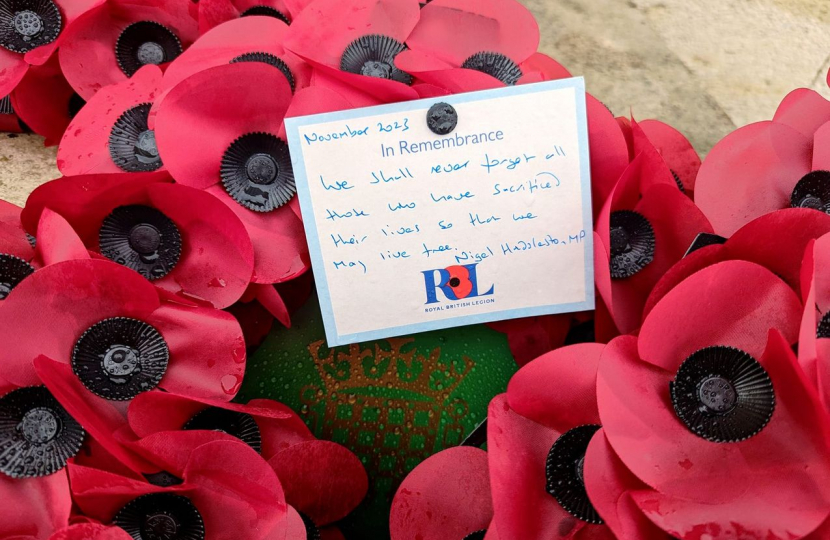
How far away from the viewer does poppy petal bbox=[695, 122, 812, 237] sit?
0.75 m

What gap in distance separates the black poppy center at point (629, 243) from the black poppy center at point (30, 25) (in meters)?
0.69

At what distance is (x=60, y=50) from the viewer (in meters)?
0.87

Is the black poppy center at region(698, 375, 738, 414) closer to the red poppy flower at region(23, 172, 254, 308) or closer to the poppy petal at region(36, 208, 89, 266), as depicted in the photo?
the red poppy flower at region(23, 172, 254, 308)

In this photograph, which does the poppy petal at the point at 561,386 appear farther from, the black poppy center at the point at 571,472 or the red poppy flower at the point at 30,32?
the red poppy flower at the point at 30,32

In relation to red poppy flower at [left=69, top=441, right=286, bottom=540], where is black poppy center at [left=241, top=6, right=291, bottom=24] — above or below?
above

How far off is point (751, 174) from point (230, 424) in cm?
58

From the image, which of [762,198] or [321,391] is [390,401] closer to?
[321,391]

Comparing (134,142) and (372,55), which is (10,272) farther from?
(372,55)

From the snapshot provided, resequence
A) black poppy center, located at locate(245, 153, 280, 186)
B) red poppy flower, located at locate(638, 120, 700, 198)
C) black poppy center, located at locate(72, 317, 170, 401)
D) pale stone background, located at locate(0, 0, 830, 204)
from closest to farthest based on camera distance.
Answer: black poppy center, located at locate(72, 317, 170, 401) < black poppy center, located at locate(245, 153, 280, 186) < red poppy flower, located at locate(638, 120, 700, 198) < pale stone background, located at locate(0, 0, 830, 204)

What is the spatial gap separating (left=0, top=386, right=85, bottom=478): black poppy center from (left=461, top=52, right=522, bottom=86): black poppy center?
532 millimetres

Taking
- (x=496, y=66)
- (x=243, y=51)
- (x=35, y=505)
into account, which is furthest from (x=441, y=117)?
(x=35, y=505)

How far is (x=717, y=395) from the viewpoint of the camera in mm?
Result: 588

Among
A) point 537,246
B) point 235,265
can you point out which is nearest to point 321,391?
point 235,265

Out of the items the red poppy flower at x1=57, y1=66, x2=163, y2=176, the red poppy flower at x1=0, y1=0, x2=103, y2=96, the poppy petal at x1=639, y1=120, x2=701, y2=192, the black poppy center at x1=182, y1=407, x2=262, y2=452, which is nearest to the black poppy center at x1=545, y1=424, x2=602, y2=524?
the black poppy center at x1=182, y1=407, x2=262, y2=452
